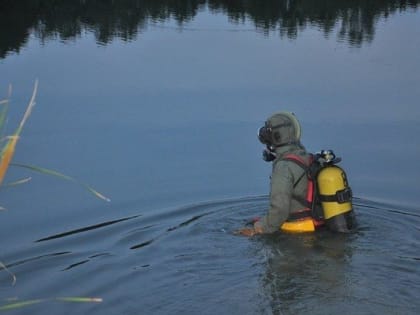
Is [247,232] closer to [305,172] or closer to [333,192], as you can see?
[305,172]

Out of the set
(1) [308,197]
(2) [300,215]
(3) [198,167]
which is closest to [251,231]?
(2) [300,215]

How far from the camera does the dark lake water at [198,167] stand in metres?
6.80

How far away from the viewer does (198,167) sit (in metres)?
10.4

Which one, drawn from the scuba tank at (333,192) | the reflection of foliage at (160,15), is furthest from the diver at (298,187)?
the reflection of foliage at (160,15)

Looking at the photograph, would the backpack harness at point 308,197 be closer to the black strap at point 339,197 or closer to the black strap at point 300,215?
the black strap at point 300,215

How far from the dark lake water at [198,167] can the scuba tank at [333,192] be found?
0.62ft

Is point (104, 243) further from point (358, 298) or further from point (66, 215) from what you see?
point (358, 298)

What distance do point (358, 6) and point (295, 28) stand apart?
194 inches

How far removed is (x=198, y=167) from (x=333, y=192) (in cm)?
308

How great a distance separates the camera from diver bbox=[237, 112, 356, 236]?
751 cm

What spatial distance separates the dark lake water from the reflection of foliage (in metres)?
0.19

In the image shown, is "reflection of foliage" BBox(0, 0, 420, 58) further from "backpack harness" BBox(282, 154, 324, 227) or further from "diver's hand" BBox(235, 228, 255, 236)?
"backpack harness" BBox(282, 154, 324, 227)

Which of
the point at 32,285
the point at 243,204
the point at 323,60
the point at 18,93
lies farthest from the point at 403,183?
the point at 323,60

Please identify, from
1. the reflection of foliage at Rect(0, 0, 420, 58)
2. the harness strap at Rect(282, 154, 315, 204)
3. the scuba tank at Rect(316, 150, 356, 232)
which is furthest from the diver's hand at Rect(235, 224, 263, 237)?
the reflection of foliage at Rect(0, 0, 420, 58)
